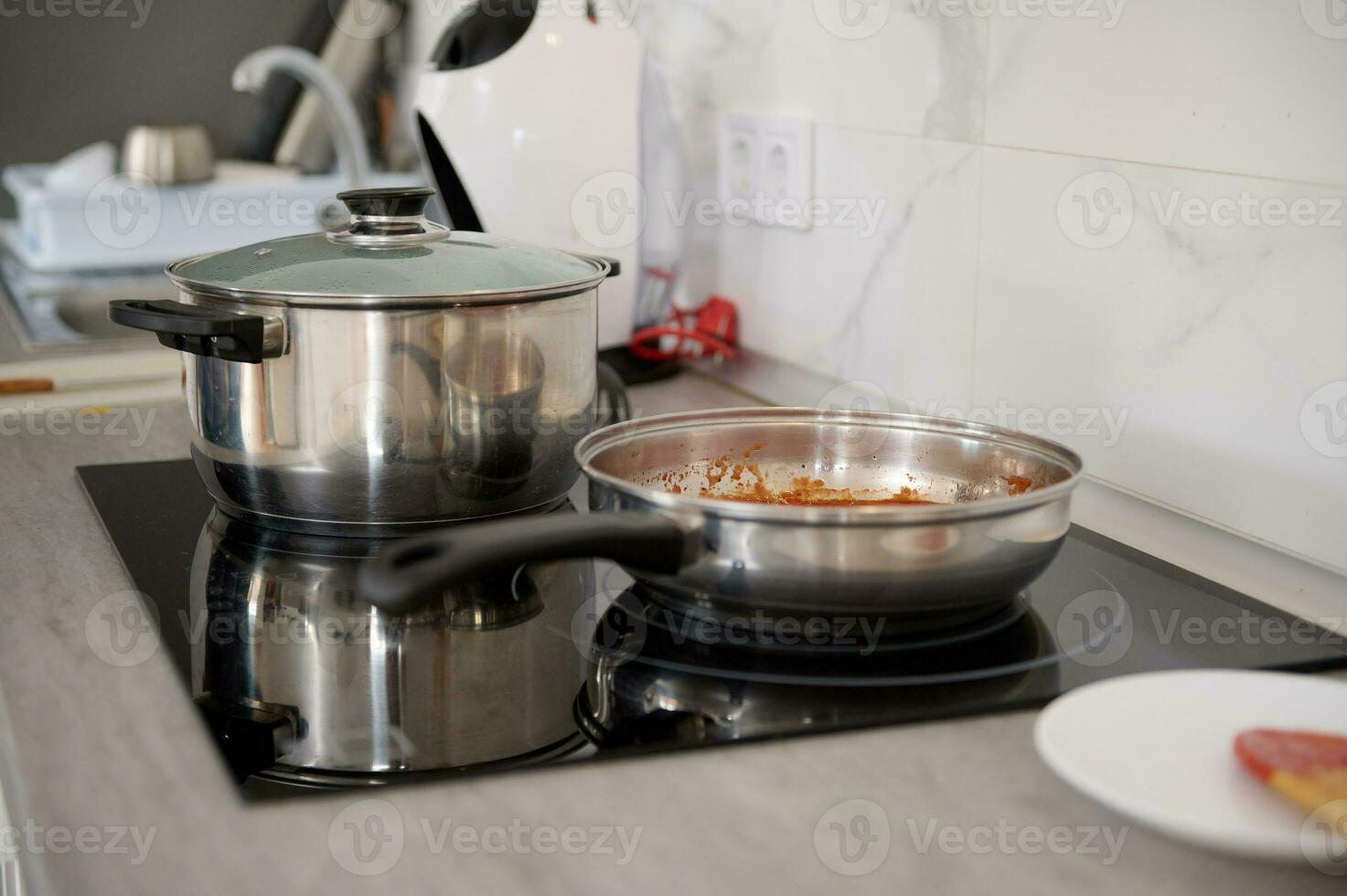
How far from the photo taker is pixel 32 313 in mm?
1562

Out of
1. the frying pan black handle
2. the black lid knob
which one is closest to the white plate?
the frying pan black handle

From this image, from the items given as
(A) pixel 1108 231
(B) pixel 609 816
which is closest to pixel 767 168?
(A) pixel 1108 231

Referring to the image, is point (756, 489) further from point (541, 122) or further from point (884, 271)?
point (541, 122)

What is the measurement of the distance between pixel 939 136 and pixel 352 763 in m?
A: 0.63

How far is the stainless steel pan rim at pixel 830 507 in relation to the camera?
560 mm

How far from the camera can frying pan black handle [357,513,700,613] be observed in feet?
1.69

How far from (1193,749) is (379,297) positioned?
1.52 feet

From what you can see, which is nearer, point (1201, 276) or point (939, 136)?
point (1201, 276)

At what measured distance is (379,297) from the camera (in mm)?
712

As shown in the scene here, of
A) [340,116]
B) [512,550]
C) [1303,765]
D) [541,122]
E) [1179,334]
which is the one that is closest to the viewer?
[1303,765]

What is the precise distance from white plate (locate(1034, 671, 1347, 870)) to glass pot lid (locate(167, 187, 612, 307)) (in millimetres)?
411

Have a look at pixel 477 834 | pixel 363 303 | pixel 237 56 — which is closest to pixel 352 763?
pixel 477 834

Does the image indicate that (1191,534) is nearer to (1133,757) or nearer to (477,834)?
(1133,757)

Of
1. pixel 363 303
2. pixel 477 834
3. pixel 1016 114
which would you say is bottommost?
Result: pixel 477 834
